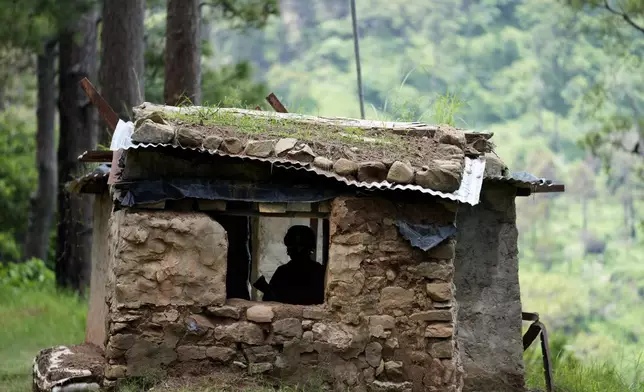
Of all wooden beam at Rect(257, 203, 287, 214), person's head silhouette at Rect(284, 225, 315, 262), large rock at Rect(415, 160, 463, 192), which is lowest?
person's head silhouette at Rect(284, 225, 315, 262)

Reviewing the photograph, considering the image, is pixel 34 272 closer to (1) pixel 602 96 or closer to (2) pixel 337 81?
(1) pixel 602 96

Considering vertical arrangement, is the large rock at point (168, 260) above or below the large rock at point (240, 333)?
above

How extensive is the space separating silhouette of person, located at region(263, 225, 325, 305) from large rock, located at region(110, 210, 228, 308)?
139cm

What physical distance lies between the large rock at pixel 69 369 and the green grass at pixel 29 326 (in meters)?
0.85

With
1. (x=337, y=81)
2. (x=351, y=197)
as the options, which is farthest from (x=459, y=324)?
(x=337, y=81)

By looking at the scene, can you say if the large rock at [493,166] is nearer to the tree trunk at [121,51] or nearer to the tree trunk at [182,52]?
the tree trunk at [182,52]

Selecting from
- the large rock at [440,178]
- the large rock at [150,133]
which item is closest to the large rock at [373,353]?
the large rock at [440,178]

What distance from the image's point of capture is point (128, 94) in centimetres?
1439

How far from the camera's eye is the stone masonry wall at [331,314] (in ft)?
26.6

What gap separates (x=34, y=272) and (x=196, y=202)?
13255mm

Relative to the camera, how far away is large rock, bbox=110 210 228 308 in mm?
8047

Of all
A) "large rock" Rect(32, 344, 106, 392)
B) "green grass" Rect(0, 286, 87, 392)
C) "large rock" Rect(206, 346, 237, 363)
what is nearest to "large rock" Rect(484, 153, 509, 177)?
"large rock" Rect(206, 346, 237, 363)

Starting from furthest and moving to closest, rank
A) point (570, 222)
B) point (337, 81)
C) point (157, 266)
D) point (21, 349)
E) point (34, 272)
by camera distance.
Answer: point (337, 81), point (570, 222), point (34, 272), point (21, 349), point (157, 266)

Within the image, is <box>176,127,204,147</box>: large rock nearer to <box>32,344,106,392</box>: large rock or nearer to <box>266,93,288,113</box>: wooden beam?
<box>32,344,106,392</box>: large rock
